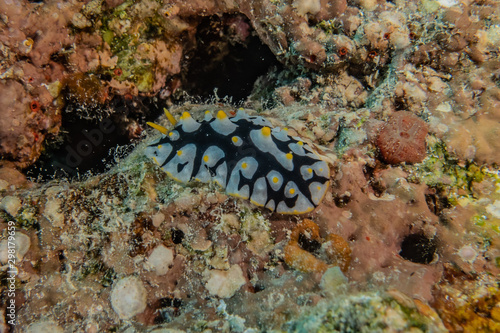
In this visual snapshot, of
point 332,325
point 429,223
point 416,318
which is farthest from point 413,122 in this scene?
point 332,325

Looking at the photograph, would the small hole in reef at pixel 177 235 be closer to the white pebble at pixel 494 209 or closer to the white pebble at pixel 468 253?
the white pebble at pixel 468 253

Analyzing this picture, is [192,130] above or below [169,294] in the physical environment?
above

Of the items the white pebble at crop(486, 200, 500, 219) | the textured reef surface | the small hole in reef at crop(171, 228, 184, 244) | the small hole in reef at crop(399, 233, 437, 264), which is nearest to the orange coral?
the textured reef surface

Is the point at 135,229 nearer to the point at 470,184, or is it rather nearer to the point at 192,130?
the point at 192,130

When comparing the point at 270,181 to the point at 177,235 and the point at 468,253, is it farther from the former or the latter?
the point at 468,253

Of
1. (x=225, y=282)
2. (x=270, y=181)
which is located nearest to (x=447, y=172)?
(x=270, y=181)

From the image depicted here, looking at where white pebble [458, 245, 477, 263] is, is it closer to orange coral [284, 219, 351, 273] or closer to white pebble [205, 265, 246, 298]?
orange coral [284, 219, 351, 273]

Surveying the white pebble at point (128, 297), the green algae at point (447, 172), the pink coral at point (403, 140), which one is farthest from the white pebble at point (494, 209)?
the white pebble at point (128, 297)
